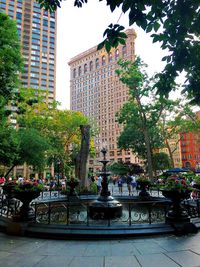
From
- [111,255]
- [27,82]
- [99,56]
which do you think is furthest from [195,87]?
[99,56]

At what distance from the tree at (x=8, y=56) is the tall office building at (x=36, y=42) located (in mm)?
74084

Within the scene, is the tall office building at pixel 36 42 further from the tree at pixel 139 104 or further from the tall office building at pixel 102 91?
the tree at pixel 139 104

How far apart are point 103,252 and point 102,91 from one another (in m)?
122

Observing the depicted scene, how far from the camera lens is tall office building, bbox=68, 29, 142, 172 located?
113312 millimetres

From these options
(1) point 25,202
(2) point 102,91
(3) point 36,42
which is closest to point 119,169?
(1) point 25,202

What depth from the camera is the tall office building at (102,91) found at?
113312mm

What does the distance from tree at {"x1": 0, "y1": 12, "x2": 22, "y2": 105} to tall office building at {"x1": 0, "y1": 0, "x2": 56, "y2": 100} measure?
74084mm

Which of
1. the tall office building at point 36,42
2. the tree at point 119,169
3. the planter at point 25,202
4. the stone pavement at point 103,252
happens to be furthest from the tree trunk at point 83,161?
the tall office building at point 36,42

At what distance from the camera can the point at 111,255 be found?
18.2 feet

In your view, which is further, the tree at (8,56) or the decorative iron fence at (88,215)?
the tree at (8,56)

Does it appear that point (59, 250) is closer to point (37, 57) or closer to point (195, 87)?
point (195, 87)

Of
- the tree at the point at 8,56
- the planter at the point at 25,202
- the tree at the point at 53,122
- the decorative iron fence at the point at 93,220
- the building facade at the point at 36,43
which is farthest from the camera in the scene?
the building facade at the point at 36,43

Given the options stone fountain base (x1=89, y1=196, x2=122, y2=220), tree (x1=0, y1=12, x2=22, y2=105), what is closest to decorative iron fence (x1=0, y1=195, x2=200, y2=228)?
stone fountain base (x1=89, y1=196, x2=122, y2=220)

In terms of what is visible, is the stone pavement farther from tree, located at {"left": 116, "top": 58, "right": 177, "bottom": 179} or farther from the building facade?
the building facade
